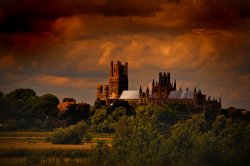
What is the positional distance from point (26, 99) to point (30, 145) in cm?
1810

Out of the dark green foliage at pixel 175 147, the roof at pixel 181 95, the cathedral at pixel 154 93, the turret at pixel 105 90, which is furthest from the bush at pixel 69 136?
the turret at pixel 105 90

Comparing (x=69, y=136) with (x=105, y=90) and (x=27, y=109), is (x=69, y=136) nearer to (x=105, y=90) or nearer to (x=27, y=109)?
(x=27, y=109)

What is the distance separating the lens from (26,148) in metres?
34.6

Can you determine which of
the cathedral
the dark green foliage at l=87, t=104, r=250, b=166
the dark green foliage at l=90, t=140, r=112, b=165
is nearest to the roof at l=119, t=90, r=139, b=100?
the cathedral

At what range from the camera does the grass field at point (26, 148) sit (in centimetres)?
3385

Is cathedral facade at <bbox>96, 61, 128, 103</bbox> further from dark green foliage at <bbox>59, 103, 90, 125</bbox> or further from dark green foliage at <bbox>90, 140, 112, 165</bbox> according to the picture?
dark green foliage at <bbox>90, 140, 112, 165</bbox>

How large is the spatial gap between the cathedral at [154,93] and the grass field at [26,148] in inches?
1479

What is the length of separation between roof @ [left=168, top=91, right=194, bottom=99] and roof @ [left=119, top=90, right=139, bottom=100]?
589 centimetres

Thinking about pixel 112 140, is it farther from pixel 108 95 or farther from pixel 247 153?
pixel 108 95

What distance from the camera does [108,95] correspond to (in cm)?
10025

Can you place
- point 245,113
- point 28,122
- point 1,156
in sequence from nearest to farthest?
1. point 1,156
2. point 28,122
3. point 245,113

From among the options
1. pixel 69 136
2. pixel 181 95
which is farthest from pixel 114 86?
pixel 69 136

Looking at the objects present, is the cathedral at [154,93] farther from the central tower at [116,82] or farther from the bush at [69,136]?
the bush at [69,136]

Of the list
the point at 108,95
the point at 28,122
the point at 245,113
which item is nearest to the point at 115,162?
the point at 28,122
